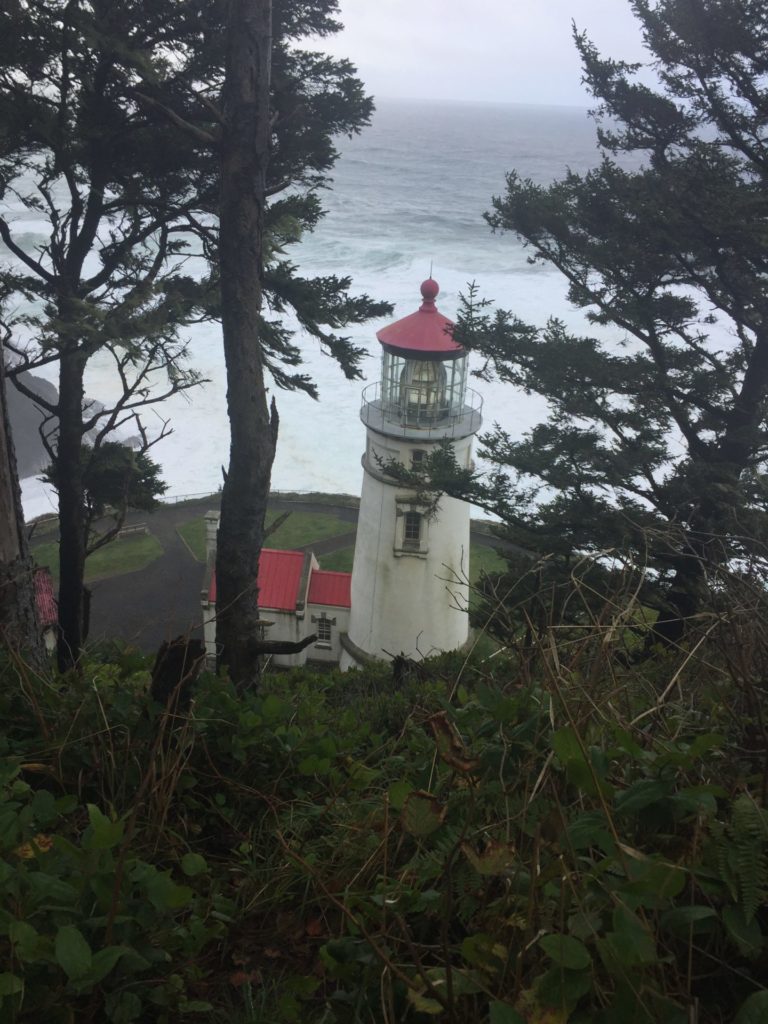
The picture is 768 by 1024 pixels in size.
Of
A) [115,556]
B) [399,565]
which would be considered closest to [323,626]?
[399,565]

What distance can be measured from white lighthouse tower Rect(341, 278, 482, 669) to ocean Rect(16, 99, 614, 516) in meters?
4.66

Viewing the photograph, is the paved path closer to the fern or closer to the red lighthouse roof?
the red lighthouse roof

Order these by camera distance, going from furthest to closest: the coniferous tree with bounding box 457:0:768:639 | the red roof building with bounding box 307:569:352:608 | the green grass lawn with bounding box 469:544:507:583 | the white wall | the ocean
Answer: the ocean < the green grass lawn with bounding box 469:544:507:583 < the red roof building with bounding box 307:569:352:608 < the white wall < the coniferous tree with bounding box 457:0:768:639

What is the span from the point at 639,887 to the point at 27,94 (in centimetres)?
656

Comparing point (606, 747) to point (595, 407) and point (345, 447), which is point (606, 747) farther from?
point (345, 447)

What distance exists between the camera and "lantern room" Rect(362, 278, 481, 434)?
405 inches

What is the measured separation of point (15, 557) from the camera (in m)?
3.24

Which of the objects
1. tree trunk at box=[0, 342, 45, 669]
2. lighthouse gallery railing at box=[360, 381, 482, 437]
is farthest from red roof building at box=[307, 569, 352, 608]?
tree trunk at box=[0, 342, 45, 669]

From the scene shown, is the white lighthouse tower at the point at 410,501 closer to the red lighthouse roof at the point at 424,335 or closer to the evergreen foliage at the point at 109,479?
the red lighthouse roof at the point at 424,335

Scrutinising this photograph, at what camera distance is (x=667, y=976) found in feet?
3.79

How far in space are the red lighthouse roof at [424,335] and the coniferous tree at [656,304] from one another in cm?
218

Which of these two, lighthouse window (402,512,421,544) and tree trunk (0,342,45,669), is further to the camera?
lighthouse window (402,512,421,544)

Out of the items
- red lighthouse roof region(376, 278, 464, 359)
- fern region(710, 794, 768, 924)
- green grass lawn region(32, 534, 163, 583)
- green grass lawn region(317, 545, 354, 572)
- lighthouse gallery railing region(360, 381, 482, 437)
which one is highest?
fern region(710, 794, 768, 924)

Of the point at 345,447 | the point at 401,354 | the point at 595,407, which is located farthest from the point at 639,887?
the point at 345,447
